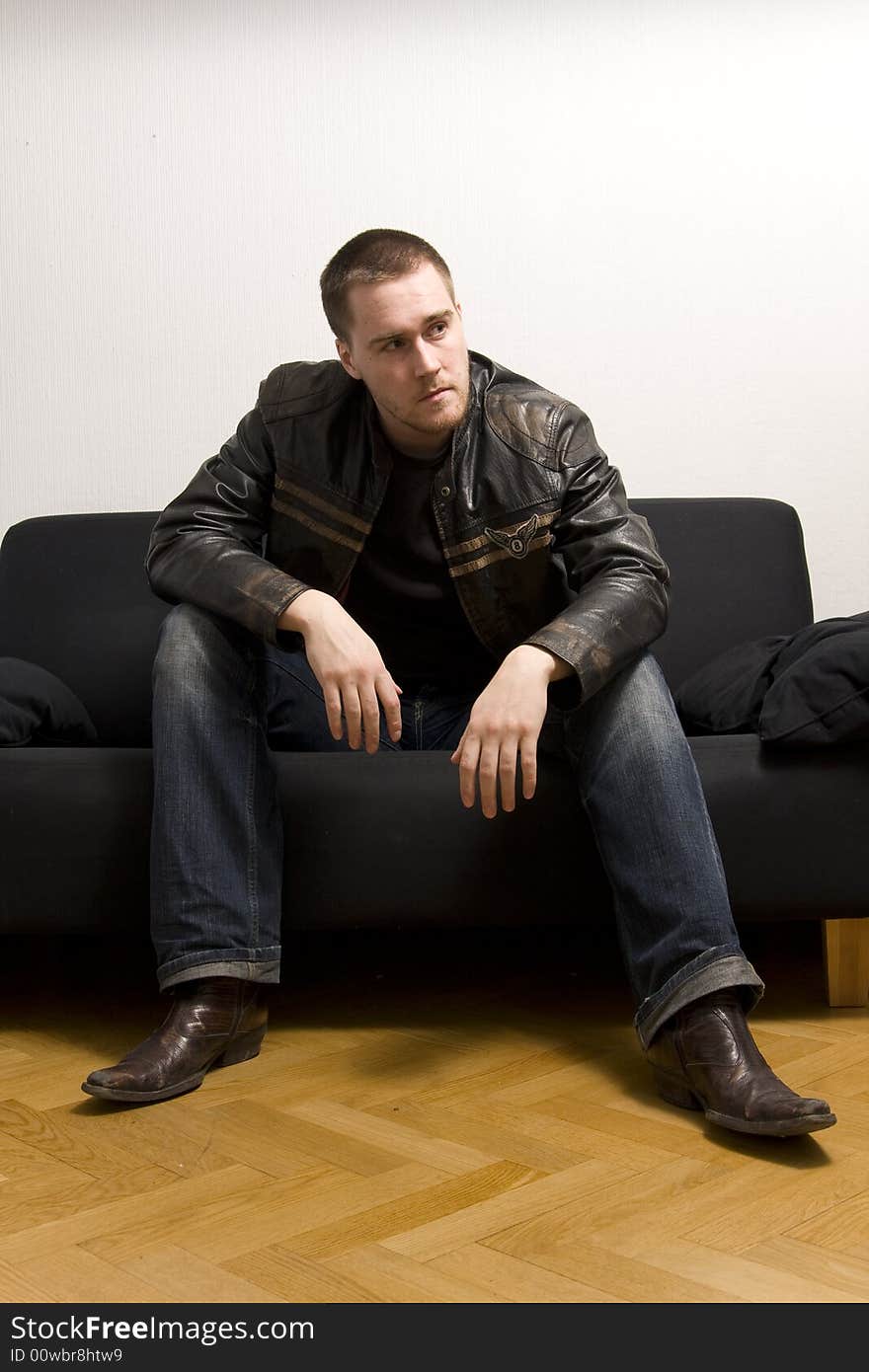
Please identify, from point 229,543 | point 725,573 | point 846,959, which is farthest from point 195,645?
point 725,573

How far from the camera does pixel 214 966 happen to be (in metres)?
1.48

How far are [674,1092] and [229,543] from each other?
0.81 m

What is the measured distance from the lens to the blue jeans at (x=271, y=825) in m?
1.40

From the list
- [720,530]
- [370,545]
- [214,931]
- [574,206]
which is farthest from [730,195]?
[214,931]

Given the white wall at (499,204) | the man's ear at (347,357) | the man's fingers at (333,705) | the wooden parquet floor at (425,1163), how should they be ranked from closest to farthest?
the wooden parquet floor at (425,1163) < the man's fingers at (333,705) < the man's ear at (347,357) < the white wall at (499,204)

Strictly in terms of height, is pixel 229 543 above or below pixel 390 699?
above

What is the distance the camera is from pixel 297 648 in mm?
1575

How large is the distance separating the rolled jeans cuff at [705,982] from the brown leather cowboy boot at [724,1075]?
12mm

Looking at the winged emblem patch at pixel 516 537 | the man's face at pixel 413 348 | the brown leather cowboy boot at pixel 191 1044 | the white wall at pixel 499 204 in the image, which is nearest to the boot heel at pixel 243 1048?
the brown leather cowboy boot at pixel 191 1044

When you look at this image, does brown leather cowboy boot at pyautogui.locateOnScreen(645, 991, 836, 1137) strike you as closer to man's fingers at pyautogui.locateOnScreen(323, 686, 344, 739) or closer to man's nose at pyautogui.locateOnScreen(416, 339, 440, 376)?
man's fingers at pyautogui.locateOnScreen(323, 686, 344, 739)

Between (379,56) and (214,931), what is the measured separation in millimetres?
1714

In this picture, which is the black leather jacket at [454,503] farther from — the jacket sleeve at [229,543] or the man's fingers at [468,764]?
the man's fingers at [468,764]

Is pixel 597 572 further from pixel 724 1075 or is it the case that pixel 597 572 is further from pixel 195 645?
pixel 724 1075
